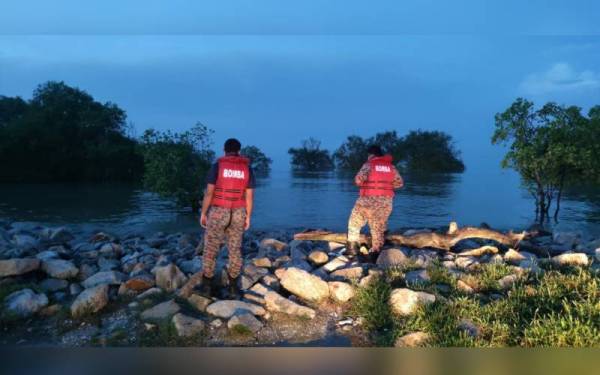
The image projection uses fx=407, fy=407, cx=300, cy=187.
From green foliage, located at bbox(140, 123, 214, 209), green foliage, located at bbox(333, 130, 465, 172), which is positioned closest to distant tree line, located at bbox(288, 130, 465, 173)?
green foliage, located at bbox(333, 130, 465, 172)

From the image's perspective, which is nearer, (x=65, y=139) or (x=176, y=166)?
(x=176, y=166)

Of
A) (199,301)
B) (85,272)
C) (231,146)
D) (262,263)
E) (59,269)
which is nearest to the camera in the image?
(199,301)

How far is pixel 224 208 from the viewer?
6039 millimetres

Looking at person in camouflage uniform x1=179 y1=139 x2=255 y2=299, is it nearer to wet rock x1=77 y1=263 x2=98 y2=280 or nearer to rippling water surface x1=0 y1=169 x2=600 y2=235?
wet rock x1=77 y1=263 x2=98 y2=280

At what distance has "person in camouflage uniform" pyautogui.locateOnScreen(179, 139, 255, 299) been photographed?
19.7ft

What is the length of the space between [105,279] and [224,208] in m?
2.23

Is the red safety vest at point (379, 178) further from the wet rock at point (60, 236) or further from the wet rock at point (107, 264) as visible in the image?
the wet rock at point (60, 236)

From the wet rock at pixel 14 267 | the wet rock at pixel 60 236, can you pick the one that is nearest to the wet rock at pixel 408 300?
the wet rock at pixel 14 267

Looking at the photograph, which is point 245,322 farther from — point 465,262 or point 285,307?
point 465,262

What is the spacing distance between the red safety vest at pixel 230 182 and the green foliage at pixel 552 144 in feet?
54.7

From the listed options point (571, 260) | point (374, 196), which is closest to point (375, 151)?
point (374, 196)

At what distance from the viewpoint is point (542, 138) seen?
60.8ft

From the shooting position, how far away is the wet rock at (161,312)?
17.0 feet

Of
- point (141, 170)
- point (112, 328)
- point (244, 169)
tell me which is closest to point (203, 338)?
point (112, 328)
